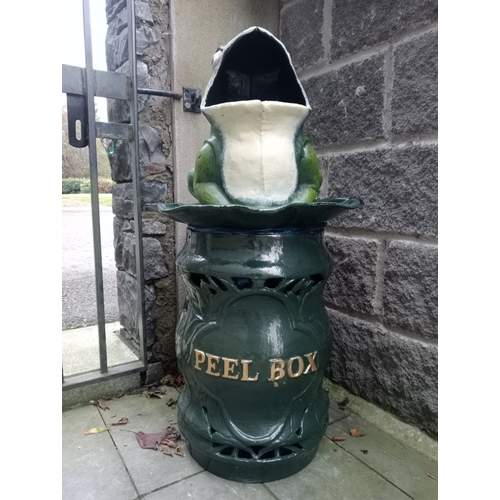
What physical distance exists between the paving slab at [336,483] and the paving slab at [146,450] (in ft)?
1.09

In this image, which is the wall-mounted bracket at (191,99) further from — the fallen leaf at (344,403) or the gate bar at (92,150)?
the fallen leaf at (344,403)

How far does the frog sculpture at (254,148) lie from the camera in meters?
1.32

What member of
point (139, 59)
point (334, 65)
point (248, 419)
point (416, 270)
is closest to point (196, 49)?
point (139, 59)

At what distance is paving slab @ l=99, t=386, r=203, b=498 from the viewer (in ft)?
4.69

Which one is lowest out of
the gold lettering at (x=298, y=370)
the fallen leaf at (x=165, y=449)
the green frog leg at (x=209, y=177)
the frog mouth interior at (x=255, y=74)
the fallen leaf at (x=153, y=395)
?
the fallen leaf at (x=165, y=449)

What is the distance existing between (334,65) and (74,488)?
1997 mm

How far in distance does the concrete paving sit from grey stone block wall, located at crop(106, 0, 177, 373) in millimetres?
540

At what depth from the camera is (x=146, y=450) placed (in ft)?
5.16

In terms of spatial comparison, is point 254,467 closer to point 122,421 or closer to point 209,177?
point 122,421

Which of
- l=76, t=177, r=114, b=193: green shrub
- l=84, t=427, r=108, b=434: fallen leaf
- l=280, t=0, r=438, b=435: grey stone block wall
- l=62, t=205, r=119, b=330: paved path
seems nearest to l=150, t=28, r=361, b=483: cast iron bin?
l=280, t=0, r=438, b=435: grey stone block wall

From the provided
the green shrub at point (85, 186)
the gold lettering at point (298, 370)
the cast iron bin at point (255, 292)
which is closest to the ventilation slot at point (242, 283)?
the cast iron bin at point (255, 292)

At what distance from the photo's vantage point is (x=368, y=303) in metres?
1.77

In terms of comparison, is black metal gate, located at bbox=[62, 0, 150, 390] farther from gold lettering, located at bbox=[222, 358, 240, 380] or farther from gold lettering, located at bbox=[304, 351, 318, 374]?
gold lettering, located at bbox=[304, 351, 318, 374]

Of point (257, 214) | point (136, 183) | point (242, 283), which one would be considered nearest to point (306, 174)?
point (257, 214)
